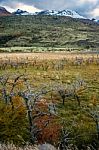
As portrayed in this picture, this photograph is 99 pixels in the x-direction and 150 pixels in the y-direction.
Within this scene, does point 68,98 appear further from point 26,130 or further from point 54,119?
point 26,130

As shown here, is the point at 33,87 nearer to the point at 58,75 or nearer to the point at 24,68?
the point at 58,75

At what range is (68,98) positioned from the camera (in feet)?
184

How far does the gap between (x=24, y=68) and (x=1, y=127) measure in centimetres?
4496

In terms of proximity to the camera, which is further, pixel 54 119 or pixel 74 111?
pixel 74 111

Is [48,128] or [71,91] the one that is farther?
[71,91]

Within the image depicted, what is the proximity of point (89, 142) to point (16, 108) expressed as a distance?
9.55 meters

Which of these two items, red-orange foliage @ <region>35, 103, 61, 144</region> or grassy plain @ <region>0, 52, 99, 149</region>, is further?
grassy plain @ <region>0, 52, 99, 149</region>

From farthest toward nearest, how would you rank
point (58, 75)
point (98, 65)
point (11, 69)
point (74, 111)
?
point (98, 65) < point (11, 69) < point (58, 75) < point (74, 111)

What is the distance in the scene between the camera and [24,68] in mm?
87500

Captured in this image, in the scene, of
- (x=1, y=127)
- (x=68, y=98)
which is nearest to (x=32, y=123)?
(x=1, y=127)

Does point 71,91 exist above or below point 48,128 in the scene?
above

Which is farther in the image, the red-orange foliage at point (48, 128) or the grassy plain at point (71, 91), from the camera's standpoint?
the grassy plain at point (71, 91)

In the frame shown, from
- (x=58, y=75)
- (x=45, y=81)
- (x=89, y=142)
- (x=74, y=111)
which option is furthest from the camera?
(x=58, y=75)

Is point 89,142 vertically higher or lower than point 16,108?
lower
